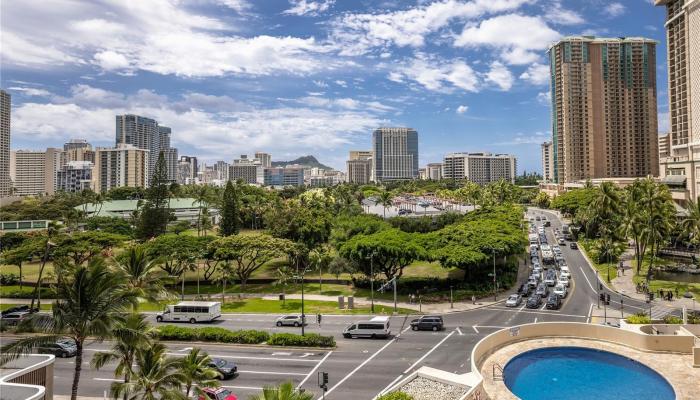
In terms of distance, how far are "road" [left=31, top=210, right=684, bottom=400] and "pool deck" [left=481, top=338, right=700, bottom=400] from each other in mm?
2594

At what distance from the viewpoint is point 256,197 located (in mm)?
144250

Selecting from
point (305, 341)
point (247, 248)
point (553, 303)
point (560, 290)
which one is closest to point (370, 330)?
point (305, 341)

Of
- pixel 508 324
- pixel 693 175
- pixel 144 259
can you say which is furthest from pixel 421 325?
pixel 693 175

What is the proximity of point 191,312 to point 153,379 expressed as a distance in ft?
106

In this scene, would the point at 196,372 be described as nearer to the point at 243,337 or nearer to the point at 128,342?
the point at 128,342

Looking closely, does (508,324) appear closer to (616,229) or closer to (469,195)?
(616,229)

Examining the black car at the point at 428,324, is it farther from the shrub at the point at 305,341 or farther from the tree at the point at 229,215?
the tree at the point at 229,215

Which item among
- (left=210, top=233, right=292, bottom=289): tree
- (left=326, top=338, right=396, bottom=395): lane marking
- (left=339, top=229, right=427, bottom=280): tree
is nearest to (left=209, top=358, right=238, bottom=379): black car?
(left=326, top=338, right=396, bottom=395): lane marking

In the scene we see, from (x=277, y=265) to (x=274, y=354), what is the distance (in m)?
42.7

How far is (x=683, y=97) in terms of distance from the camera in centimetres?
10300

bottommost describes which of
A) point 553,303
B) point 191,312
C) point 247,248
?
point 191,312

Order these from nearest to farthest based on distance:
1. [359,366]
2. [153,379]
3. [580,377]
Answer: [153,379]
[580,377]
[359,366]

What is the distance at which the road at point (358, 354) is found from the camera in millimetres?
31719

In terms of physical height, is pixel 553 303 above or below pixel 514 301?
above
